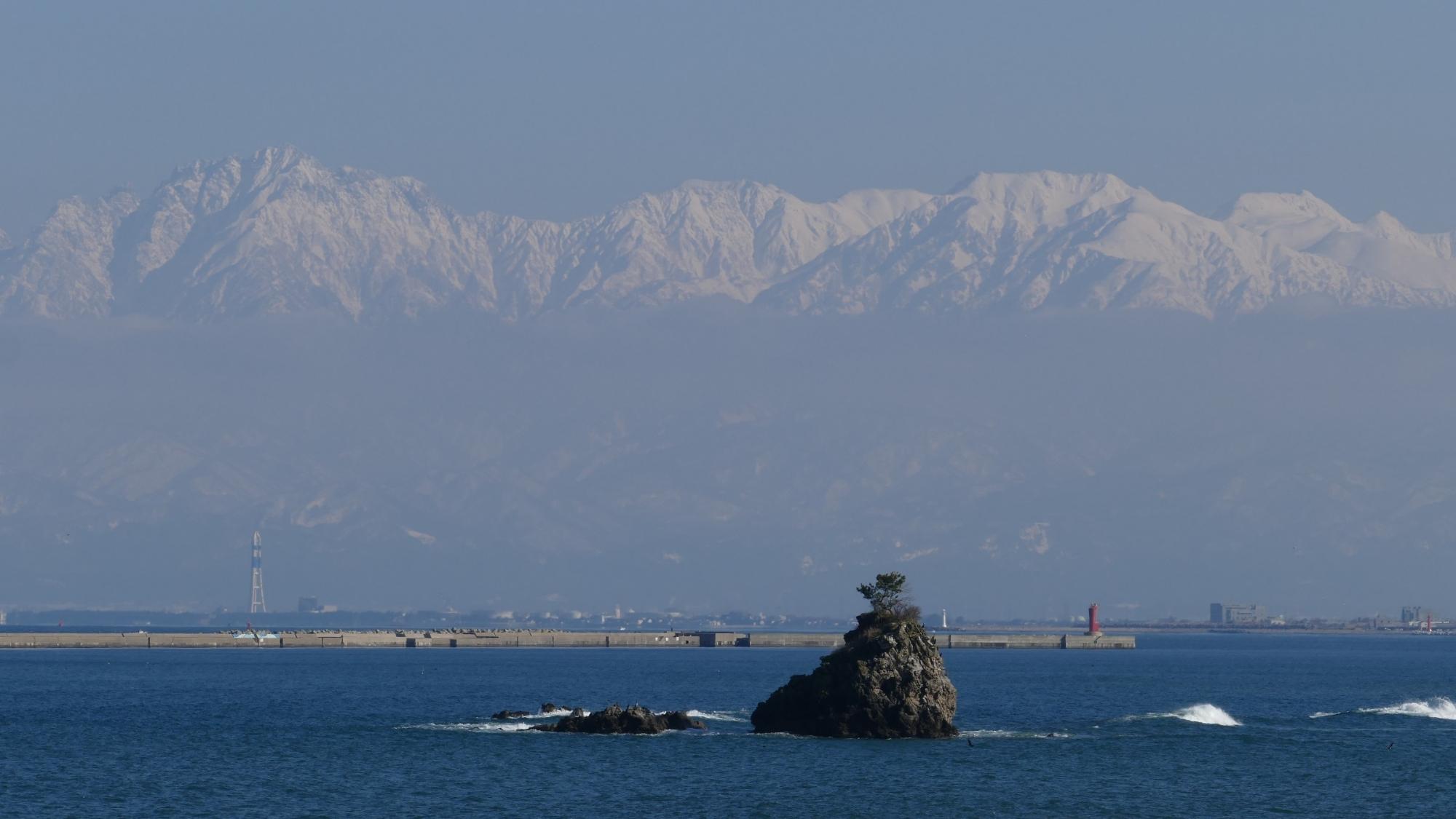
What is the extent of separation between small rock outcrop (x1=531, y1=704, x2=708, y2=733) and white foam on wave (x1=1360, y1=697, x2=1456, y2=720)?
161 ft

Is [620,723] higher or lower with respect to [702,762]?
higher

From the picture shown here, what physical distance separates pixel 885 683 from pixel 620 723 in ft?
52.9

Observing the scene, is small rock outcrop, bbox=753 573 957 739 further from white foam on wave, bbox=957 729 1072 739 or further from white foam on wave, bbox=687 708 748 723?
white foam on wave, bbox=687 708 748 723

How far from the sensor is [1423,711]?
142 metres

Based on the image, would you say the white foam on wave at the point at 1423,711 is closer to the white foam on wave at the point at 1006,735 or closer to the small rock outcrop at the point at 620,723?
the white foam on wave at the point at 1006,735

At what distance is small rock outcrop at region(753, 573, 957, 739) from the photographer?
357 ft

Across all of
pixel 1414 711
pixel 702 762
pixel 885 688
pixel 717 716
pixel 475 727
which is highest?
pixel 885 688

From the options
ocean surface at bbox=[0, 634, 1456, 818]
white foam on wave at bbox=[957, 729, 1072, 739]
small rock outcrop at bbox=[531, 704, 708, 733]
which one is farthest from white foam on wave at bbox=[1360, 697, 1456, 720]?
small rock outcrop at bbox=[531, 704, 708, 733]

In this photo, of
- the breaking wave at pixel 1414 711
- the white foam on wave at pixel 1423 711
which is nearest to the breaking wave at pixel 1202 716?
the breaking wave at pixel 1414 711

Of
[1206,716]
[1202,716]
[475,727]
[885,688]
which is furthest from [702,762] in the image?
[1206,716]

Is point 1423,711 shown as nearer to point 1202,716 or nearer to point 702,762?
point 1202,716

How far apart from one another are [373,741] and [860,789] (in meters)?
33.6

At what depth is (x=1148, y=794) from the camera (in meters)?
93.5

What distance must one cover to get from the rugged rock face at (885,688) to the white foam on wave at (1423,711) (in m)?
41.3
